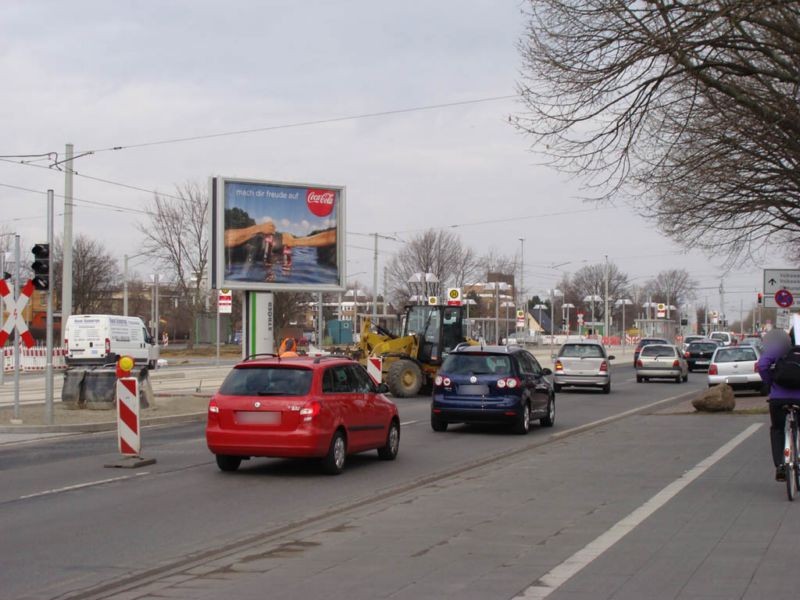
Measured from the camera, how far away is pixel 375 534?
890cm

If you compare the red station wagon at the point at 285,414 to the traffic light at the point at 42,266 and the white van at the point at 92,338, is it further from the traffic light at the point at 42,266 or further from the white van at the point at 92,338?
the white van at the point at 92,338

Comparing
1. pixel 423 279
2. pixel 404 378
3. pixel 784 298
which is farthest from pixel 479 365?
pixel 423 279

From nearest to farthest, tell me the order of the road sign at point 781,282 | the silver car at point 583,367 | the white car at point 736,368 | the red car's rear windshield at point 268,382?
the red car's rear windshield at point 268,382
the road sign at point 781,282
the white car at point 736,368
the silver car at point 583,367

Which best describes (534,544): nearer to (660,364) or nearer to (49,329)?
(49,329)

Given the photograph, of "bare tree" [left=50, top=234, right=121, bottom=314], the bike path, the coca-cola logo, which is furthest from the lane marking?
"bare tree" [left=50, top=234, right=121, bottom=314]

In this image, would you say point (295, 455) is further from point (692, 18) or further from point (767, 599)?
point (692, 18)

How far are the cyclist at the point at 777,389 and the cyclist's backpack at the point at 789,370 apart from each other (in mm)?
56

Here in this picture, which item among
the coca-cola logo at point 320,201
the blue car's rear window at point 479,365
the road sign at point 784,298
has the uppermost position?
the coca-cola logo at point 320,201

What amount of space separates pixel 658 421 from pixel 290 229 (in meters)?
14.0

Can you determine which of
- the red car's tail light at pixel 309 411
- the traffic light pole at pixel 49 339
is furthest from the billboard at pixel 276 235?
the red car's tail light at pixel 309 411

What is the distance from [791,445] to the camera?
33.5ft

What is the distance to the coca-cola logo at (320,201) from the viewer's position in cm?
3134

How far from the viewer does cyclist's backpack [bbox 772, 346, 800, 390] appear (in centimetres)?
1007

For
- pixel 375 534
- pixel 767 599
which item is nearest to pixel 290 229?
pixel 375 534
